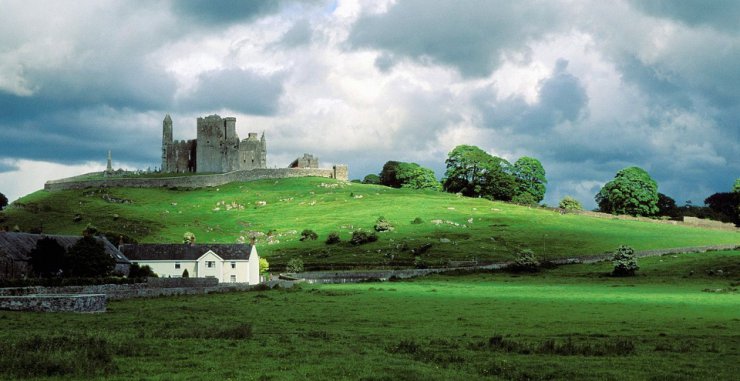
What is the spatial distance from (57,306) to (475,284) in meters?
47.3

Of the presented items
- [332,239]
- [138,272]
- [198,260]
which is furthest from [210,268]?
[332,239]

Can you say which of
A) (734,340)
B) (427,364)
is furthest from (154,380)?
(734,340)

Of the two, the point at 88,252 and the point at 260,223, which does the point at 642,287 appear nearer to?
the point at 88,252

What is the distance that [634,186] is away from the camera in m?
164

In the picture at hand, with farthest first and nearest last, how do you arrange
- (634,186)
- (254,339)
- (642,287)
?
1. (634,186)
2. (642,287)
3. (254,339)

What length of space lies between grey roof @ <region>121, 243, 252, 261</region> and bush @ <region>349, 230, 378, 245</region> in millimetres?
28711

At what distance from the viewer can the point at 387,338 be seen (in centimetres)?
3288

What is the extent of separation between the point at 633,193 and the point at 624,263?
83969 millimetres

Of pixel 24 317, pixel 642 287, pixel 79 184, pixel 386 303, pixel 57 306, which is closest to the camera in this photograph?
pixel 24 317

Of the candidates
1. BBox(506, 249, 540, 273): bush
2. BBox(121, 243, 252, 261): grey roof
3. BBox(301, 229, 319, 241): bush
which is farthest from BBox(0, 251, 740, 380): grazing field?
BBox(301, 229, 319, 241): bush

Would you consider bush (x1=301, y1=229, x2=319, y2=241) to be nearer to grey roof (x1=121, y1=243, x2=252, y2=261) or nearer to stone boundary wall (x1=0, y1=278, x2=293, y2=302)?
grey roof (x1=121, y1=243, x2=252, y2=261)

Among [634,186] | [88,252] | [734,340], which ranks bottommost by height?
[734,340]

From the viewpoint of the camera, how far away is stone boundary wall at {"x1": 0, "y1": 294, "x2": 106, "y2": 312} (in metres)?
43.1

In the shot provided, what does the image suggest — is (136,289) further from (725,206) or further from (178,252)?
(725,206)
